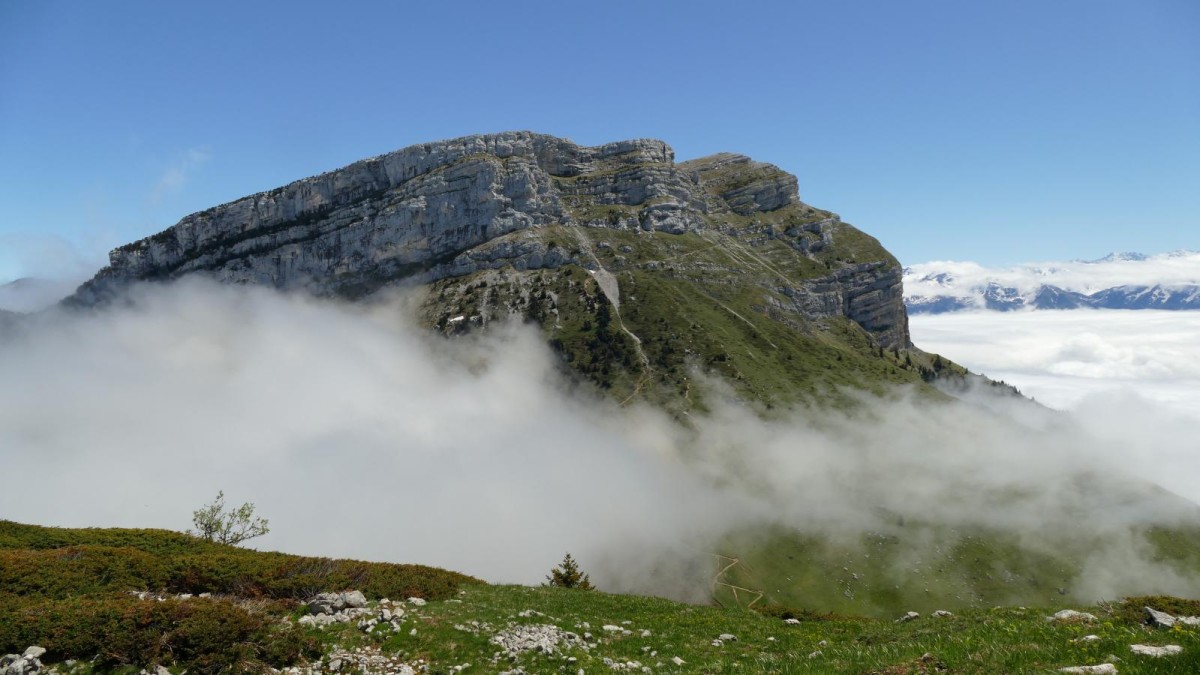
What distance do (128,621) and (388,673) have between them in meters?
9.49

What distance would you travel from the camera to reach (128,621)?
64.4 ft

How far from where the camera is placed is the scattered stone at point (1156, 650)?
13.1m

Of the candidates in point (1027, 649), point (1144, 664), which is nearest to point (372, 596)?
point (1027, 649)

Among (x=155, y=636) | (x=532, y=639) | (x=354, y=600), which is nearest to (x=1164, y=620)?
(x=532, y=639)

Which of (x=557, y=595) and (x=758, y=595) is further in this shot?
(x=758, y=595)

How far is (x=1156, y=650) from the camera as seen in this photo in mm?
13516

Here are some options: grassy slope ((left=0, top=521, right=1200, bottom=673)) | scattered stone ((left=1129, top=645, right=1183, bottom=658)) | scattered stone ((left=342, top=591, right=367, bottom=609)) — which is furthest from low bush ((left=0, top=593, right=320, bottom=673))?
scattered stone ((left=1129, top=645, right=1183, bottom=658))

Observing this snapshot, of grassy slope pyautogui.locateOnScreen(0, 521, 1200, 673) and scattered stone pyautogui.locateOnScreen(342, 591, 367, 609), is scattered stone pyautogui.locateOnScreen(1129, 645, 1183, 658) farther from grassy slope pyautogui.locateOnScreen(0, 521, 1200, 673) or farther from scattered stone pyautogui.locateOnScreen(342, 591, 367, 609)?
scattered stone pyautogui.locateOnScreen(342, 591, 367, 609)

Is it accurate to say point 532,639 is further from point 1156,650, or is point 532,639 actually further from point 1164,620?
point 1164,620

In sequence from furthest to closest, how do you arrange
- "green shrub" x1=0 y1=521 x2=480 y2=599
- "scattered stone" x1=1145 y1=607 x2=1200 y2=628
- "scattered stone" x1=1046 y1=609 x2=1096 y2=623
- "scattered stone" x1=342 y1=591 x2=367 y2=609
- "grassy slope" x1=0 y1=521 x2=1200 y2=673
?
"green shrub" x1=0 y1=521 x2=480 y2=599 < "scattered stone" x1=342 y1=591 x2=367 y2=609 < "scattered stone" x1=1046 y1=609 x2=1096 y2=623 < "scattered stone" x1=1145 y1=607 x2=1200 y2=628 < "grassy slope" x1=0 y1=521 x2=1200 y2=673

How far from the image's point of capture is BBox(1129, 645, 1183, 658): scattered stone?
13.1 meters

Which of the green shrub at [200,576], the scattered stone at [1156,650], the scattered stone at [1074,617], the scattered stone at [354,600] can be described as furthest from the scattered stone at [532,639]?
the scattered stone at [1074,617]

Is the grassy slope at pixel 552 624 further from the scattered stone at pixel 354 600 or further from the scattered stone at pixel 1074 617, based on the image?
the scattered stone at pixel 354 600

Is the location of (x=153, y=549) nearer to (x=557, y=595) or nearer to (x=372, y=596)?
(x=372, y=596)
